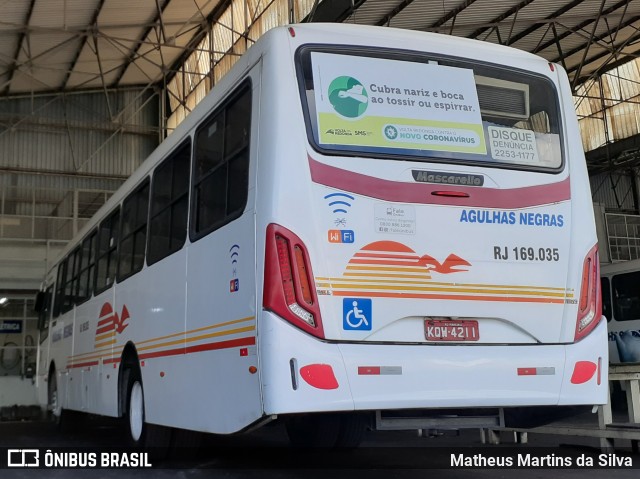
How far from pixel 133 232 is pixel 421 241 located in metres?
4.30

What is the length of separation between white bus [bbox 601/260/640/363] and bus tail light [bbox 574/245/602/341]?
10.3m

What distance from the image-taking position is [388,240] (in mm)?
4949

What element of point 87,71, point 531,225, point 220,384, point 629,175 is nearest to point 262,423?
point 220,384

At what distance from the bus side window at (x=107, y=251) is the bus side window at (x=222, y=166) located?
3206mm

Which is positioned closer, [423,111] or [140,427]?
[423,111]

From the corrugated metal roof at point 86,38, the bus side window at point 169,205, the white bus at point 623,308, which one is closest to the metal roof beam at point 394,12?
Answer: the corrugated metal roof at point 86,38

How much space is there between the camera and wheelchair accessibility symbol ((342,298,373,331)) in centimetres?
474

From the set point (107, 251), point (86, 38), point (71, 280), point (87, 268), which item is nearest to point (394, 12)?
point (86, 38)

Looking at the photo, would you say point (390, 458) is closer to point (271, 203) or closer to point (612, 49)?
point (271, 203)

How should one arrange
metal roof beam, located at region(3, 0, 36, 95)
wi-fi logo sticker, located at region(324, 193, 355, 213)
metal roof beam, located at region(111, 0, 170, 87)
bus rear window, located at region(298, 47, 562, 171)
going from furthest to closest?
metal roof beam, located at region(111, 0, 170, 87) → metal roof beam, located at region(3, 0, 36, 95) → bus rear window, located at region(298, 47, 562, 171) → wi-fi logo sticker, located at region(324, 193, 355, 213)

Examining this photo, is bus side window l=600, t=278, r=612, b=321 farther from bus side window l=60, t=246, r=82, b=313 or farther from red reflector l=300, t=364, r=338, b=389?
red reflector l=300, t=364, r=338, b=389

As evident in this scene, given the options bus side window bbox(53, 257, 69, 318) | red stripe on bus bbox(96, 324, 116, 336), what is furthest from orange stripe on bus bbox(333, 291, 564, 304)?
bus side window bbox(53, 257, 69, 318)

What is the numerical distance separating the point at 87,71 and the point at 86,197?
482 cm

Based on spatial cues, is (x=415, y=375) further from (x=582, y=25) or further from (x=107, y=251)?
(x=582, y=25)
